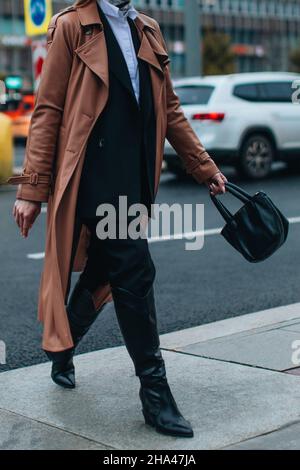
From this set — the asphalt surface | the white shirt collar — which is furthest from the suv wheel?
the white shirt collar

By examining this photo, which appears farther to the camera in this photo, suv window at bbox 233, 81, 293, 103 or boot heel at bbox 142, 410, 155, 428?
suv window at bbox 233, 81, 293, 103

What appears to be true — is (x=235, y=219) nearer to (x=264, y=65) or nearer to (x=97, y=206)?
(x=97, y=206)

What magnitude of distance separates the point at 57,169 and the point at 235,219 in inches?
31.1

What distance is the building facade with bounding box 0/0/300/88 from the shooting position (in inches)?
3065

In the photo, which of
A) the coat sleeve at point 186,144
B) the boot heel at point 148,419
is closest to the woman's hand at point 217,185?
the coat sleeve at point 186,144

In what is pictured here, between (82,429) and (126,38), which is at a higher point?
(126,38)

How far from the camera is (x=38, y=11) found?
1672cm

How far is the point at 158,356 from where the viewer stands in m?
4.04

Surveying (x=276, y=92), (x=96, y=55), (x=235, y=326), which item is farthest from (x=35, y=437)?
(x=276, y=92)

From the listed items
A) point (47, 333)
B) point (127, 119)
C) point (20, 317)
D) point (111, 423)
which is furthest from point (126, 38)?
point (20, 317)

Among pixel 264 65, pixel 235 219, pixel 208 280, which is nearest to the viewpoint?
pixel 235 219

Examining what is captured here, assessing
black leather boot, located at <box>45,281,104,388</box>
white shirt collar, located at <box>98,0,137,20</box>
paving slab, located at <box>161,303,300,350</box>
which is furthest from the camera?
paving slab, located at <box>161,303,300,350</box>

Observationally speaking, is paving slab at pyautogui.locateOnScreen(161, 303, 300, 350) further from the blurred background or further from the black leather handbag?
the black leather handbag

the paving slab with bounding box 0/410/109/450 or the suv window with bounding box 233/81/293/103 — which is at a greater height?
the paving slab with bounding box 0/410/109/450
